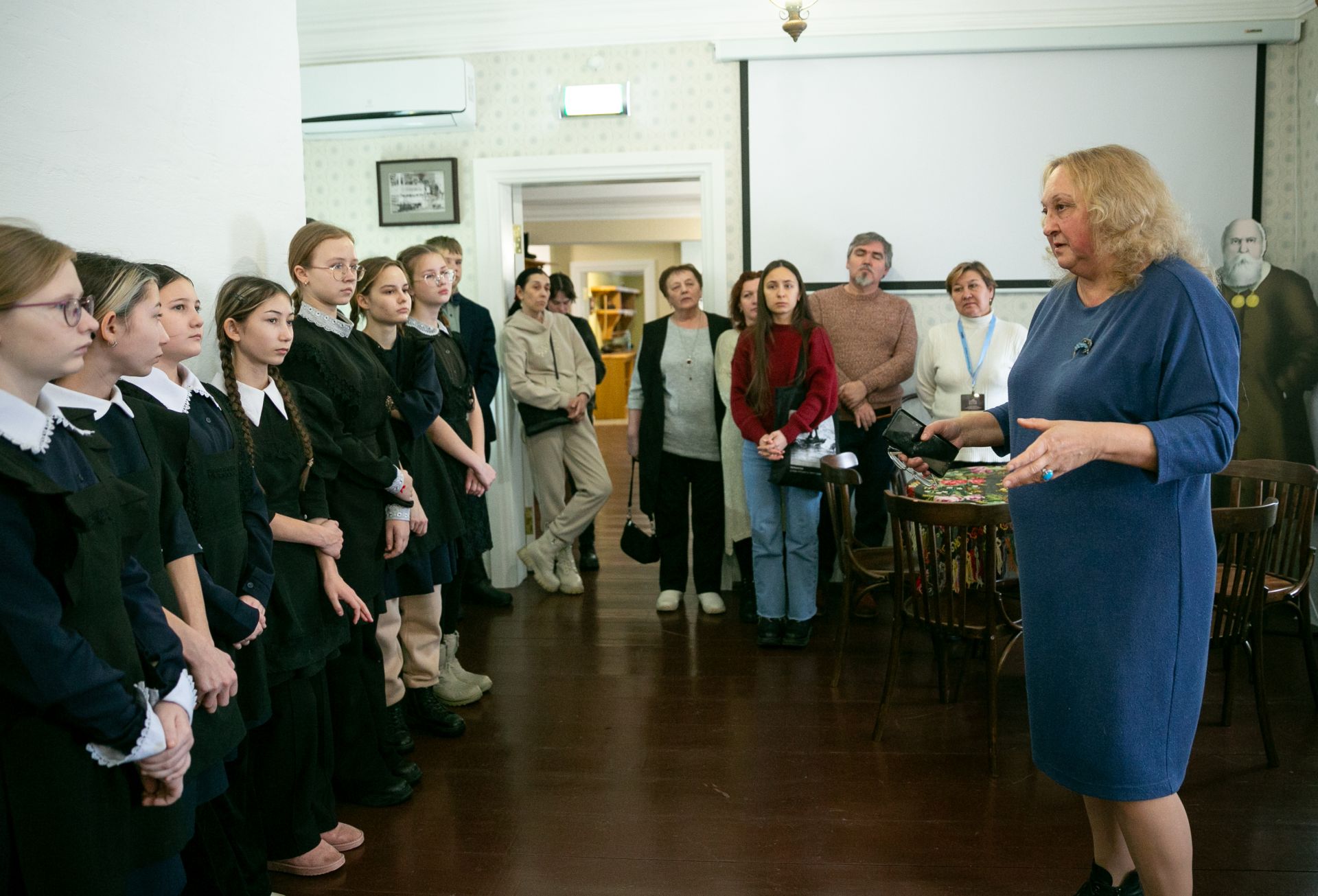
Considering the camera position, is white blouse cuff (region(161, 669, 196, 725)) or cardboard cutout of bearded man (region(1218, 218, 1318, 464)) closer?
white blouse cuff (region(161, 669, 196, 725))

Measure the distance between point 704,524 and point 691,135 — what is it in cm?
191

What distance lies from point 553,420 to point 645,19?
2013 mm

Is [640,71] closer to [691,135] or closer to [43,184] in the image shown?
[691,135]

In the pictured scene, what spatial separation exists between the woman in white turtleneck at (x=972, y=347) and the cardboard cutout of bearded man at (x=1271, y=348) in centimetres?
104

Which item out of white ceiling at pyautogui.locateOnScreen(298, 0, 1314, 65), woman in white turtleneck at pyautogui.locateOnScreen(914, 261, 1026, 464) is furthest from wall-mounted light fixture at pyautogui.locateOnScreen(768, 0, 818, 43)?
woman in white turtleneck at pyautogui.locateOnScreen(914, 261, 1026, 464)

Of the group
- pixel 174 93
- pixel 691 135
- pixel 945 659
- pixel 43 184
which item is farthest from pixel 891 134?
pixel 43 184

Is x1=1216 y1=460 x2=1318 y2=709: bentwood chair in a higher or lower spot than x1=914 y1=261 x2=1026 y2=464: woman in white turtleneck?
lower

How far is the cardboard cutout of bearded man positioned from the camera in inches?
172

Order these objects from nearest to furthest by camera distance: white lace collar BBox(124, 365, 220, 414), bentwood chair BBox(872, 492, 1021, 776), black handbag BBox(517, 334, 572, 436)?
white lace collar BBox(124, 365, 220, 414) < bentwood chair BBox(872, 492, 1021, 776) < black handbag BBox(517, 334, 572, 436)

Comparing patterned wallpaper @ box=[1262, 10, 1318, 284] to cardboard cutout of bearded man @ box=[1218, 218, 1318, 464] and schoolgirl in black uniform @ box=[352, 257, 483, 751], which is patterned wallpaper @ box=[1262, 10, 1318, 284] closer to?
cardboard cutout of bearded man @ box=[1218, 218, 1318, 464]

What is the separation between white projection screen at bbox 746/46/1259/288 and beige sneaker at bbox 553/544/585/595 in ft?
5.91

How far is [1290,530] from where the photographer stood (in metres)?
3.36

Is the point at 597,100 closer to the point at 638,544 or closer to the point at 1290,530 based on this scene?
the point at 638,544

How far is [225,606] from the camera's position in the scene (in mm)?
1872
